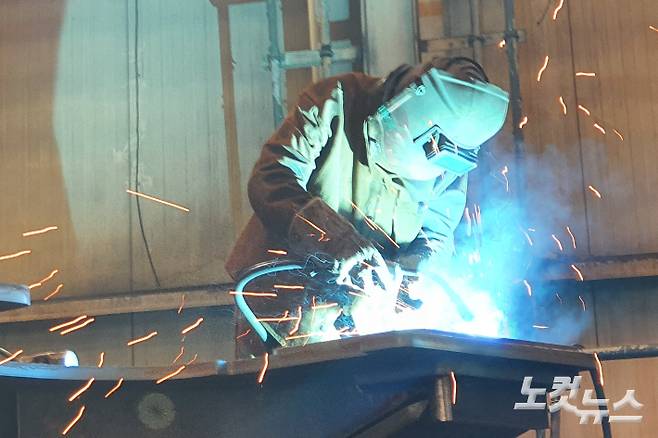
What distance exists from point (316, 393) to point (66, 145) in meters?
2.68

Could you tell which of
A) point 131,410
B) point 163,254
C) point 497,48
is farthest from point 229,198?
point 131,410

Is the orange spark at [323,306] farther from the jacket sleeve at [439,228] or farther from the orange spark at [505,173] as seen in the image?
the orange spark at [505,173]

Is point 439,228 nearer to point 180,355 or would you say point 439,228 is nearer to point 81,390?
point 81,390

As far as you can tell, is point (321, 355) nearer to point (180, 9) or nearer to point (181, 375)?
point (181, 375)

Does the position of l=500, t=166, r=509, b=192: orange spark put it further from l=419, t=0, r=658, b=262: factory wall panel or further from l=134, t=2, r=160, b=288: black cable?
l=134, t=2, r=160, b=288: black cable

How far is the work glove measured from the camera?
1.80m

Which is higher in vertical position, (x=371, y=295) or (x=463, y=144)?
(x=463, y=144)

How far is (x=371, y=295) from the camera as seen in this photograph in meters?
1.86

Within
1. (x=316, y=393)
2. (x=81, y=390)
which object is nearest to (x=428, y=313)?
(x=316, y=393)

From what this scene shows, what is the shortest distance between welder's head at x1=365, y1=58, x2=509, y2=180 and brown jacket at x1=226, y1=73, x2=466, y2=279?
0.10 metres

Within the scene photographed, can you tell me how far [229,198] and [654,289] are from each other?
5.71 ft

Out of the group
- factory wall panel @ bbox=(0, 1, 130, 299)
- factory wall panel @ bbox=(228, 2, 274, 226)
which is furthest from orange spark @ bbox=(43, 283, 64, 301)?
factory wall panel @ bbox=(228, 2, 274, 226)

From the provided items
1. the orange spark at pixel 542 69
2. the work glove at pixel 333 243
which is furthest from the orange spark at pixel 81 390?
the orange spark at pixel 542 69

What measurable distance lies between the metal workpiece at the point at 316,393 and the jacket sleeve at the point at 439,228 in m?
0.80
